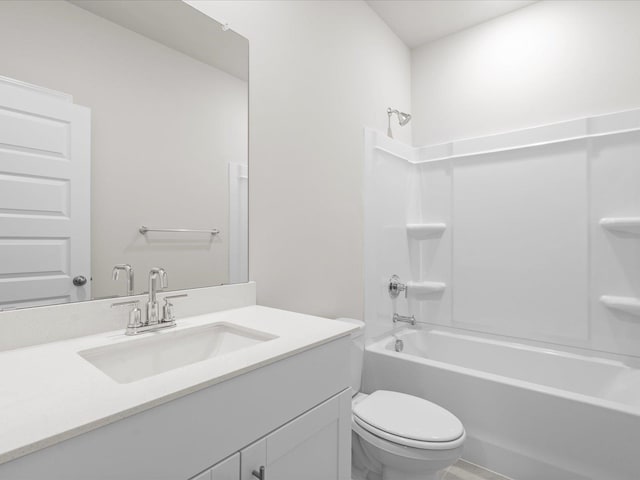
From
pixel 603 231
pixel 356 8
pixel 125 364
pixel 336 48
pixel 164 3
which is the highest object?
pixel 356 8

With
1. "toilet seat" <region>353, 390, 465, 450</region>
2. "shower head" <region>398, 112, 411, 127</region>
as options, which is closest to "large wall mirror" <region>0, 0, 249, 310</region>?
"toilet seat" <region>353, 390, 465, 450</region>

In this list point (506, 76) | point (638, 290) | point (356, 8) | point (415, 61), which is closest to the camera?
point (638, 290)

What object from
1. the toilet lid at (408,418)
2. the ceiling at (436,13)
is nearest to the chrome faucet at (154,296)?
the toilet lid at (408,418)

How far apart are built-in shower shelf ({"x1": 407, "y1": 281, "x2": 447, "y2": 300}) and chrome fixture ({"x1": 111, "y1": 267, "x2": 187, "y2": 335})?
1894 millimetres

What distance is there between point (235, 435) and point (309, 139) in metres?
1.47

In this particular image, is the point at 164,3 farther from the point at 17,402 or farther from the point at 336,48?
the point at 17,402

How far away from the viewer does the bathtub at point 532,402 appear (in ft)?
4.74

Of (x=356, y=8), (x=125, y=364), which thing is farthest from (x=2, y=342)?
(x=356, y=8)

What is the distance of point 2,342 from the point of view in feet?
2.91

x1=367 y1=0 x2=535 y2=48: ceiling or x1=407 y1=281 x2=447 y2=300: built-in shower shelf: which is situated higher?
x1=367 y1=0 x2=535 y2=48: ceiling

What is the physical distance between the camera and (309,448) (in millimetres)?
1000

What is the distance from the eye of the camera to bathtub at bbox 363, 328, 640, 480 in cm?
144

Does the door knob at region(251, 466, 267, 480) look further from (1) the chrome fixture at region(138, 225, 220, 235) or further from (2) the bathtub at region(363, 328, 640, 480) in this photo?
(2) the bathtub at region(363, 328, 640, 480)

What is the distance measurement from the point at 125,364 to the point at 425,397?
5.23 ft
